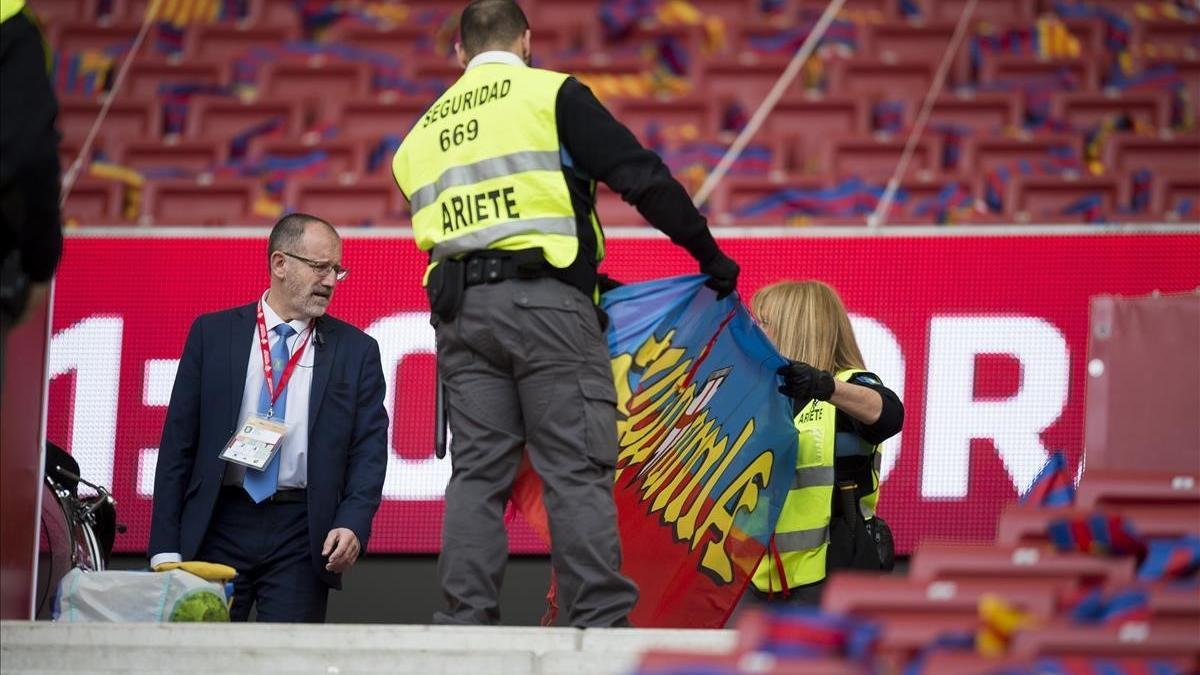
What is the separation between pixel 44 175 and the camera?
3.41 metres

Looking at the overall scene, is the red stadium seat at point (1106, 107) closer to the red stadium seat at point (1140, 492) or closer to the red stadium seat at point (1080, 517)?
the red stadium seat at point (1140, 492)

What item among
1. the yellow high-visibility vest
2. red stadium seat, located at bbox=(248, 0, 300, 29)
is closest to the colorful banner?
the yellow high-visibility vest

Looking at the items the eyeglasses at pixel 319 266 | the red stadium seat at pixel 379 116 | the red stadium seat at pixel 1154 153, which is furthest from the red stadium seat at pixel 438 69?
the eyeglasses at pixel 319 266

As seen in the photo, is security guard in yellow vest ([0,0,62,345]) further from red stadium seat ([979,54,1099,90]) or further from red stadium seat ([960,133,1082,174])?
red stadium seat ([979,54,1099,90])

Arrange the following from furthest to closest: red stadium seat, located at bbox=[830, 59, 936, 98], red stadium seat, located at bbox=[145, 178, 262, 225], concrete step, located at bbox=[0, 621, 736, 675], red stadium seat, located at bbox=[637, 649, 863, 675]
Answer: red stadium seat, located at bbox=[830, 59, 936, 98] → red stadium seat, located at bbox=[145, 178, 262, 225] → concrete step, located at bbox=[0, 621, 736, 675] → red stadium seat, located at bbox=[637, 649, 863, 675]

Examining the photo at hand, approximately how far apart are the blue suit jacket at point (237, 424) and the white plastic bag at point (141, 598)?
423 millimetres

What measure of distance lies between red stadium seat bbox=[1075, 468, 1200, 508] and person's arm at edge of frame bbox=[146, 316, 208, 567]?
2.43m

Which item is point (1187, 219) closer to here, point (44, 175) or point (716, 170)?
point (716, 170)

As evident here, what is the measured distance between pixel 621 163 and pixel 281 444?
4.44ft

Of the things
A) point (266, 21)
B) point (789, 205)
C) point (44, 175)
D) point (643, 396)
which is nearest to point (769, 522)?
point (643, 396)

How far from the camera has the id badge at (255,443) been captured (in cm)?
480

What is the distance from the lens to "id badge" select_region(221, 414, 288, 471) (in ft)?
15.8

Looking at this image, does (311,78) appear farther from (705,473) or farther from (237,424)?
(705,473)

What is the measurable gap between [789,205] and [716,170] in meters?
0.42
